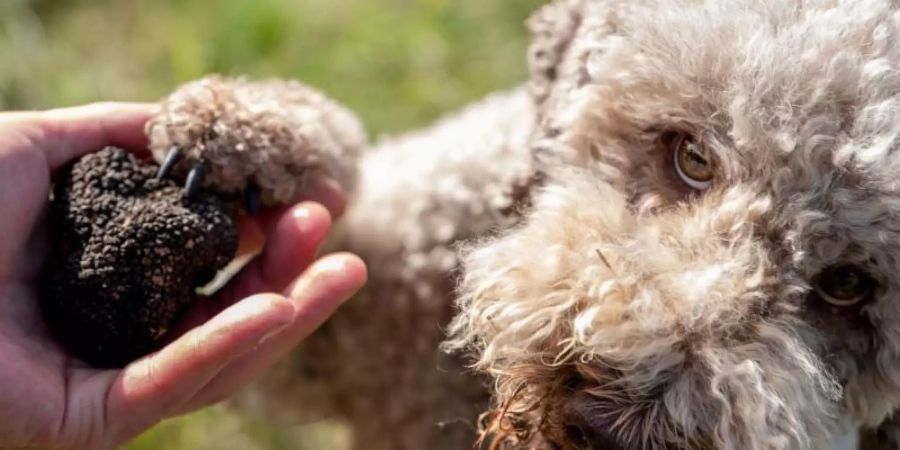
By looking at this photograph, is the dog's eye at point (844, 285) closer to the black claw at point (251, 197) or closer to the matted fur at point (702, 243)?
the matted fur at point (702, 243)

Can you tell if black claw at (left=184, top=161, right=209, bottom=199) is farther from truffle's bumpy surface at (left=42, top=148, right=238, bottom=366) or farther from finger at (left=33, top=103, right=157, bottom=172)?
finger at (left=33, top=103, right=157, bottom=172)

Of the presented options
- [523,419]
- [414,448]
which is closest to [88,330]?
[523,419]

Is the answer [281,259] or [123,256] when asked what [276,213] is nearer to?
[281,259]

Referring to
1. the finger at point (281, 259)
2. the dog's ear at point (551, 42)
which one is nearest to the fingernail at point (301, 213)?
the finger at point (281, 259)

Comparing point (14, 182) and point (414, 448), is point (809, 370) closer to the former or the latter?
point (414, 448)

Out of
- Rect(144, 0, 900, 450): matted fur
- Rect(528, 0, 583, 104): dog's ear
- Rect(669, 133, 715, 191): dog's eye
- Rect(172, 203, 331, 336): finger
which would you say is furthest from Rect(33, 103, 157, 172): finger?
Rect(669, 133, 715, 191): dog's eye

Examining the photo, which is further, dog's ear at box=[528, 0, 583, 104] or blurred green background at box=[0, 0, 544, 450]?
blurred green background at box=[0, 0, 544, 450]

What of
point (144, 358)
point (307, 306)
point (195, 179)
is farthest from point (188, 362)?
point (195, 179)

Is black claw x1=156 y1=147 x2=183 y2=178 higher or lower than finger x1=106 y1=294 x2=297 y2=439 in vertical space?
higher
